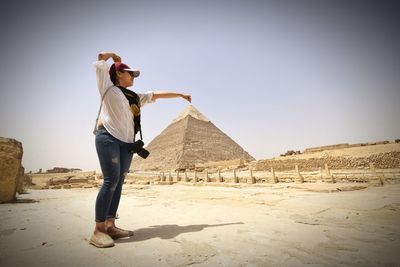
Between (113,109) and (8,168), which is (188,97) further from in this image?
(8,168)

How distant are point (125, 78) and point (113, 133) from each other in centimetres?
60

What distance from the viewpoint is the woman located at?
1.85 meters

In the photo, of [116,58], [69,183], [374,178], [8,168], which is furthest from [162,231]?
[69,183]

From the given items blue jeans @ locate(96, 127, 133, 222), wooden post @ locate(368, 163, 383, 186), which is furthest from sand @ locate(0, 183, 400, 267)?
wooden post @ locate(368, 163, 383, 186)

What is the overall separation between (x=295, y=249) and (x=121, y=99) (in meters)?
1.80

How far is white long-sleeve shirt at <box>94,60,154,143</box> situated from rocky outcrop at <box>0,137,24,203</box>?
4.12 meters

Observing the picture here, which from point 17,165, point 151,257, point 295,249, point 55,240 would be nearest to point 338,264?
point 295,249

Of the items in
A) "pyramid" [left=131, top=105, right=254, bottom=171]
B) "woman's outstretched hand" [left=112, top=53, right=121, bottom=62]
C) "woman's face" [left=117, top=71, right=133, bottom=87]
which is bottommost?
"woman's face" [left=117, top=71, right=133, bottom=87]

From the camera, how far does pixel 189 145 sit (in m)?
83.1

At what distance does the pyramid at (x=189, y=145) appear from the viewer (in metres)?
79.3

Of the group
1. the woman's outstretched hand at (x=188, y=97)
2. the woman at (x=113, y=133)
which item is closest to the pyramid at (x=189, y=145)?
the woman's outstretched hand at (x=188, y=97)

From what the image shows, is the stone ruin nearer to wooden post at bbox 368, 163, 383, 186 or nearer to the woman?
the woman

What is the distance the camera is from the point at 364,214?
8.71ft

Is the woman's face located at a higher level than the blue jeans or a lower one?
higher
